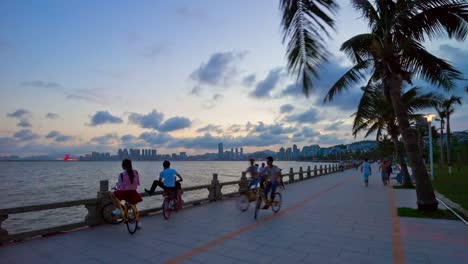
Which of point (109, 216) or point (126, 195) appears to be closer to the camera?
point (126, 195)

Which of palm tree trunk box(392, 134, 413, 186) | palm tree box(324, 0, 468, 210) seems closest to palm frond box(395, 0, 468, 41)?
palm tree box(324, 0, 468, 210)

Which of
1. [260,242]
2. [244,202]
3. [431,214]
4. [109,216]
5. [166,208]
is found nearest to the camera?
[260,242]

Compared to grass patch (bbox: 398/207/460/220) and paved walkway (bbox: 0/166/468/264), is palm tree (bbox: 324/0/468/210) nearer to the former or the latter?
grass patch (bbox: 398/207/460/220)

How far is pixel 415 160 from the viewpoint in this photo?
10055 millimetres

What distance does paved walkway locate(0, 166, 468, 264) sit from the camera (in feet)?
18.3

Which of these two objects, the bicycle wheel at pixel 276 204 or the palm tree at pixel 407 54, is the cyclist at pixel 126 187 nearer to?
the bicycle wheel at pixel 276 204

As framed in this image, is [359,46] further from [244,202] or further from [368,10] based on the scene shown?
[244,202]

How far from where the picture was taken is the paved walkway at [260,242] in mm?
5574

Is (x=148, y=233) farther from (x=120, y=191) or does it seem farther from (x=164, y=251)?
(x=164, y=251)

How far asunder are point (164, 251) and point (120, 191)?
7.35 ft

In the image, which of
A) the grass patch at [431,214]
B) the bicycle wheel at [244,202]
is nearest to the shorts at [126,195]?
the bicycle wheel at [244,202]

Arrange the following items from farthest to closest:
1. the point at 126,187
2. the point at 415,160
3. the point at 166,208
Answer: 1. the point at 415,160
2. the point at 166,208
3. the point at 126,187

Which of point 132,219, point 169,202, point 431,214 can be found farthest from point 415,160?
point 132,219

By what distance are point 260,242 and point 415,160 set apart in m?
6.34
